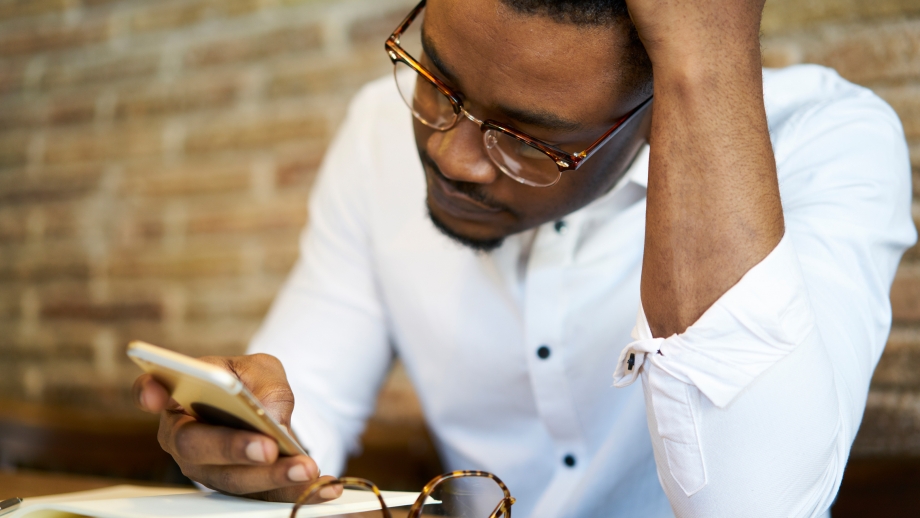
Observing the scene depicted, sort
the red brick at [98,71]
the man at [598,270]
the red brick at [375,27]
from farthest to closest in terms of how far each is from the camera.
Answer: the red brick at [98,71] → the red brick at [375,27] → the man at [598,270]

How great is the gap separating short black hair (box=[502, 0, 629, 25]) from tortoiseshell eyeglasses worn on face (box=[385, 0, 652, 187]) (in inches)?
5.0

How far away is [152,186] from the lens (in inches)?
77.8

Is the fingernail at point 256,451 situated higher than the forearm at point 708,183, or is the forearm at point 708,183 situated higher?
the forearm at point 708,183

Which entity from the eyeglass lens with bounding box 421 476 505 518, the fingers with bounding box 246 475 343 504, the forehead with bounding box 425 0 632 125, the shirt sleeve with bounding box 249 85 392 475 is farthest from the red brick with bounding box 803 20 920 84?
the fingers with bounding box 246 475 343 504

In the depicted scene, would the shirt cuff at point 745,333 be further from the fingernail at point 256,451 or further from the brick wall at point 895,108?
the brick wall at point 895,108

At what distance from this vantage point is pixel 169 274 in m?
1.96

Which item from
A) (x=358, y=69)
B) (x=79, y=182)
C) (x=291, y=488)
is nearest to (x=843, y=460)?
(x=291, y=488)

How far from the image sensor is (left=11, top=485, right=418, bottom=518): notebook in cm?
56

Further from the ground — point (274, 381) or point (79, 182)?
point (79, 182)

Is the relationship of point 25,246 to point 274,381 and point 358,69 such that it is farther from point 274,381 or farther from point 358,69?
point 274,381

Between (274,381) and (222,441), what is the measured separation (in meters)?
0.13

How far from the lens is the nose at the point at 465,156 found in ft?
2.76

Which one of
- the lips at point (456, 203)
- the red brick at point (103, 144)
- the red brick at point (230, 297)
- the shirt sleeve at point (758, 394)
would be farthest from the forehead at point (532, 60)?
the red brick at point (103, 144)

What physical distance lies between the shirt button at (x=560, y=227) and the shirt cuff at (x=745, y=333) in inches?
16.7
